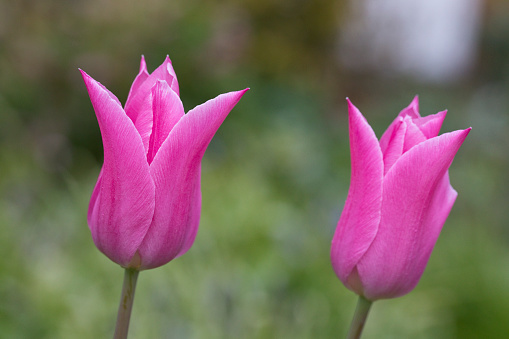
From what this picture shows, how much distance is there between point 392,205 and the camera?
0.53 m

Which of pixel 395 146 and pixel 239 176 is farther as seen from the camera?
pixel 239 176

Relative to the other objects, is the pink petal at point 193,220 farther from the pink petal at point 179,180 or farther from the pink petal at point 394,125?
the pink petal at point 394,125

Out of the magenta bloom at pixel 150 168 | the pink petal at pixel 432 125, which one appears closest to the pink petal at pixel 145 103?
the magenta bloom at pixel 150 168

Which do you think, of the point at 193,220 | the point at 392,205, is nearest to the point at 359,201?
the point at 392,205

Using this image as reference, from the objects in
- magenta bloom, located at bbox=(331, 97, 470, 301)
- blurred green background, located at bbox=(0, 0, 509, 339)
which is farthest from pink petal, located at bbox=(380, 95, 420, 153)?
blurred green background, located at bbox=(0, 0, 509, 339)

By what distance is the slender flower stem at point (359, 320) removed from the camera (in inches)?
21.5

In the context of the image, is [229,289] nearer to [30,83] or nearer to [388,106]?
[30,83]

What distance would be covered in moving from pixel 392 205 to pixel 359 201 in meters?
0.03

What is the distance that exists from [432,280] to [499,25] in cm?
794

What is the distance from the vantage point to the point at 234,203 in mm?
2410

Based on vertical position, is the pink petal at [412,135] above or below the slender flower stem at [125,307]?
above

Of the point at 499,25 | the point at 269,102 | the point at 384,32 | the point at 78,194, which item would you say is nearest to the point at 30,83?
the point at 78,194

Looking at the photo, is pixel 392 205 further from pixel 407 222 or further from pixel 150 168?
pixel 150 168

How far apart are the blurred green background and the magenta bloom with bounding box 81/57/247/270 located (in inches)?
35.4
